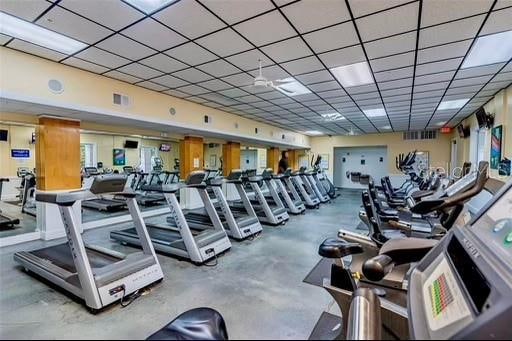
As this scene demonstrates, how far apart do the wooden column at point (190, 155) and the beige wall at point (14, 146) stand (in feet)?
16.4

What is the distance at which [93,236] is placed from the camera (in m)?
4.86

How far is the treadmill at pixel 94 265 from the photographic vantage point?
239cm

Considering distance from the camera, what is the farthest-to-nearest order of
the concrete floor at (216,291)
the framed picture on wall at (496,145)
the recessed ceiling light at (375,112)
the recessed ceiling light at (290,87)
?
the recessed ceiling light at (375,112)
the framed picture on wall at (496,145)
the recessed ceiling light at (290,87)
the concrete floor at (216,291)

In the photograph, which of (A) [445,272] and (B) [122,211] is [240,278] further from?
(B) [122,211]

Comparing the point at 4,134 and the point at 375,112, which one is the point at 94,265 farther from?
the point at 4,134

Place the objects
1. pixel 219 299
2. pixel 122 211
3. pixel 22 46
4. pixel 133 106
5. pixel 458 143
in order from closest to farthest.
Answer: pixel 219 299 < pixel 22 46 < pixel 133 106 < pixel 122 211 < pixel 458 143

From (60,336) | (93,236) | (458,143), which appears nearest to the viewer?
(60,336)

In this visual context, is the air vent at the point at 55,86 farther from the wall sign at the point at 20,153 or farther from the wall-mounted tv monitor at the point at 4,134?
the wall sign at the point at 20,153

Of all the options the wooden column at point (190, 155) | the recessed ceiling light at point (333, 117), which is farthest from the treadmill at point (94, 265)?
the recessed ceiling light at point (333, 117)

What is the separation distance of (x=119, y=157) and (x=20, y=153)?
3578mm

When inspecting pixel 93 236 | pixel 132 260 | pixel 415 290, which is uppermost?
pixel 415 290

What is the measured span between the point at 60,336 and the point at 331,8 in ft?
10.3

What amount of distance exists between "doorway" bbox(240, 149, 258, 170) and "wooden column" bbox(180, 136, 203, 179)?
21.1 ft

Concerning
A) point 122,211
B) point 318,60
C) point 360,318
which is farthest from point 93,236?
point 360,318
